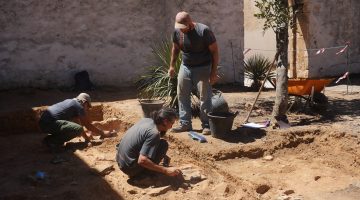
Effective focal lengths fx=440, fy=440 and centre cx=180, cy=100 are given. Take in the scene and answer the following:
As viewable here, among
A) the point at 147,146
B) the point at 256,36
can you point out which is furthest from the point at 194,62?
the point at 256,36

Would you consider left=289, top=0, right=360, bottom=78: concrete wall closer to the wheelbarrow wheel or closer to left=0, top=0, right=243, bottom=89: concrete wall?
left=0, top=0, right=243, bottom=89: concrete wall

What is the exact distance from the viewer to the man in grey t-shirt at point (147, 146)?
4898mm

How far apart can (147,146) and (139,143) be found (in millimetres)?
156

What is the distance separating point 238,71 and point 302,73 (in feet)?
Answer: 6.72

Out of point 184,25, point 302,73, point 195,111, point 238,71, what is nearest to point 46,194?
point 184,25

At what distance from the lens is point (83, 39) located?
10594mm

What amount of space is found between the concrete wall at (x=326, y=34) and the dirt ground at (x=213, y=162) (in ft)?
11.7

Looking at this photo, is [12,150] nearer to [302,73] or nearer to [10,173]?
[10,173]

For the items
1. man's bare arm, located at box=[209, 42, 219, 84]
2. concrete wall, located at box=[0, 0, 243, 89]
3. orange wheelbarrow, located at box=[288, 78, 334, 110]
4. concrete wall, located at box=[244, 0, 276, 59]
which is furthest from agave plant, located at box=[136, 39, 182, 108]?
concrete wall, located at box=[244, 0, 276, 59]

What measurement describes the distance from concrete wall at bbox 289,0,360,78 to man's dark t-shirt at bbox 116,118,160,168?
26.3 feet

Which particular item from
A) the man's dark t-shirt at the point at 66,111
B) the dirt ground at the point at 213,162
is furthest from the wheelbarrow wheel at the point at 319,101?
the man's dark t-shirt at the point at 66,111

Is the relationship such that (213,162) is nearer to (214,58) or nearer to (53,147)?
(214,58)

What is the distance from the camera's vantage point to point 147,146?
4898mm

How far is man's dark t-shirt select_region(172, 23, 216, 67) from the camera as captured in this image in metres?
6.41
